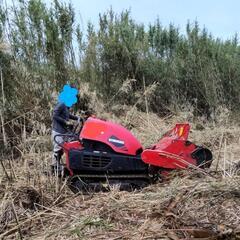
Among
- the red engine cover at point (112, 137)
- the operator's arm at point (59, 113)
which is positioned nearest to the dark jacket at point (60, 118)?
the operator's arm at point (59, 113)

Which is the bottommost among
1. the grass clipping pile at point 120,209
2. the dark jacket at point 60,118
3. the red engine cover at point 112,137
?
the grass clipping pile at point 120,209

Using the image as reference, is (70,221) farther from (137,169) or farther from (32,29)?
(32,29)

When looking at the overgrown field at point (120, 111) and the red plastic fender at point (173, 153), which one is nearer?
the overgrown field at point (120, 111)

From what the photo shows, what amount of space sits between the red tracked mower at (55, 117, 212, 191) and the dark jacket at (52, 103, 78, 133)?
951 millimetres

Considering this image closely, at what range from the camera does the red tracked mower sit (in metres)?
6.53

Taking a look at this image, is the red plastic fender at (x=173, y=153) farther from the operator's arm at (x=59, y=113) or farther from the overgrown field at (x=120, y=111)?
the operator's arm at (x=59, y=113)

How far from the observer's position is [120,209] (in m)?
4.96

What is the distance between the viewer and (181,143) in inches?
263

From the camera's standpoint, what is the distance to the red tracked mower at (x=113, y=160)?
21.4 feet

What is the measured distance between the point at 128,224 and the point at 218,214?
2.66 ft

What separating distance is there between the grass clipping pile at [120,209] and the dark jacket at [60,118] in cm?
124

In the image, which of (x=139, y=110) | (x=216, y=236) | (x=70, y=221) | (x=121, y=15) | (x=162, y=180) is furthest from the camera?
(x=121, y=15)

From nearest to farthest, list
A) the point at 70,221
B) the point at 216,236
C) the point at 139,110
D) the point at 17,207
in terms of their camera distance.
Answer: the point at 216,236
the point at 70,221
the point at 17,207
the point at 139,110

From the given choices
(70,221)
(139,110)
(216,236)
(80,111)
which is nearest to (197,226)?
(216,236)
